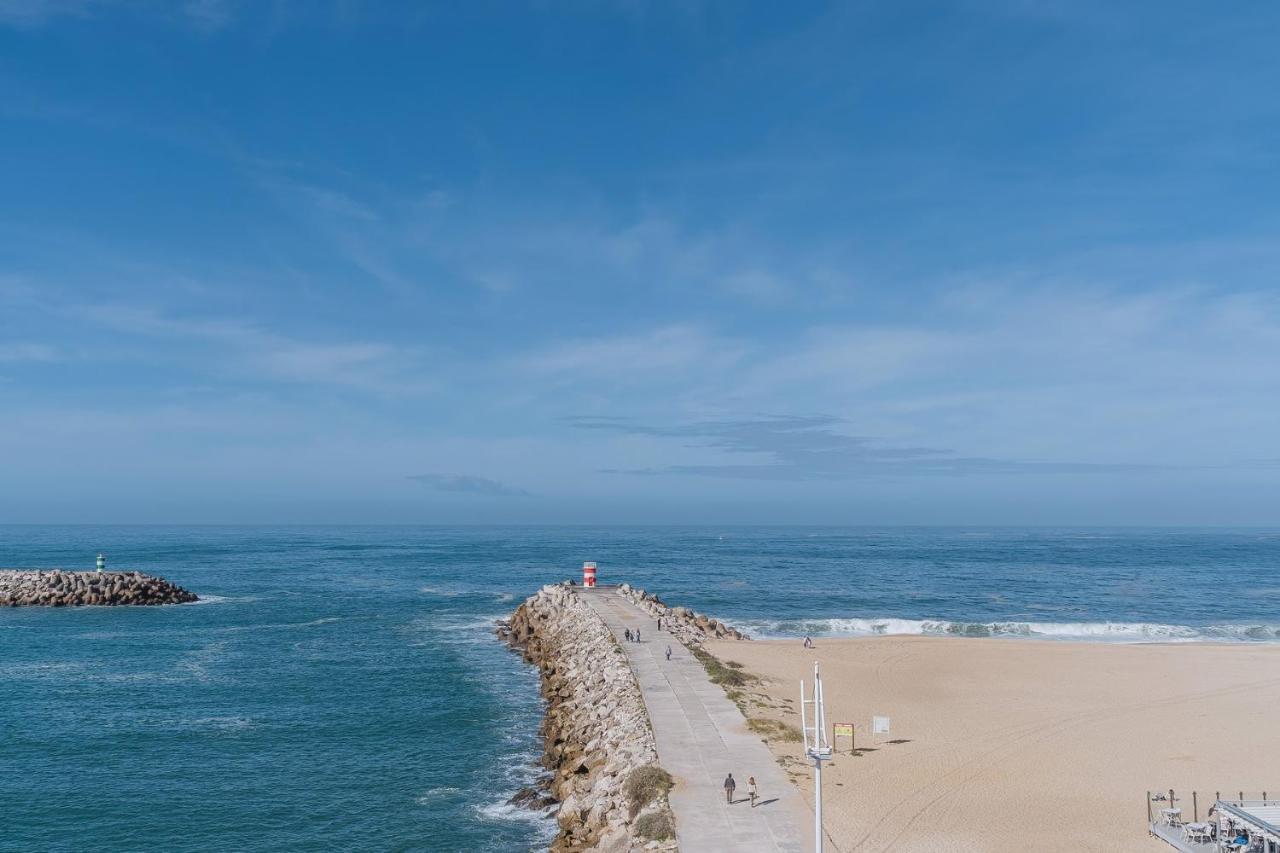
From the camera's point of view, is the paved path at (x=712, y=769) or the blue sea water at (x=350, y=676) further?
the blue sea water at (x=350, y=676)

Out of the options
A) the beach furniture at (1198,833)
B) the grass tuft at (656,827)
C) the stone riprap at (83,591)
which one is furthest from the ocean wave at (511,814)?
the stone riprap at (83,591)

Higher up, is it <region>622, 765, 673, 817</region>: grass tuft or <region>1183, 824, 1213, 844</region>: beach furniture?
<region>622, 765, 673, 817</region>: grass tuft

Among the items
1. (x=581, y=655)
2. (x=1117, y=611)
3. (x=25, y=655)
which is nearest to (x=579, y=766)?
(x=581, y=655)

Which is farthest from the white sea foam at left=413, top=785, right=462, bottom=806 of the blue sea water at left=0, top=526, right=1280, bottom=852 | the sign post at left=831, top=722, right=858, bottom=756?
the sign post at left=831, top=722, right=858, bottom=756

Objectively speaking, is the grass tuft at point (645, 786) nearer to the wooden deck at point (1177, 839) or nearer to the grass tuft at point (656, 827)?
the grass tuft at point (656, 827)

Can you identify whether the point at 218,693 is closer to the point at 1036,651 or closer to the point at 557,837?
the point at 557,837

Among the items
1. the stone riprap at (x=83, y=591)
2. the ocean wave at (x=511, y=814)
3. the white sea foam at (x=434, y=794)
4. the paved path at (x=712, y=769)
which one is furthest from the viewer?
the stone riprap at (x=83, y=591)

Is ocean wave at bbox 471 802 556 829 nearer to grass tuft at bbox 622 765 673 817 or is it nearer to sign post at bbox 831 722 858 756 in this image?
grass tuft at bbox 622 765 673 817
